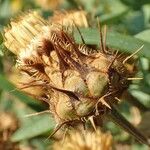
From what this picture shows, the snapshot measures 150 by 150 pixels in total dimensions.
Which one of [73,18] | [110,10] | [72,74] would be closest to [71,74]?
[72,74]

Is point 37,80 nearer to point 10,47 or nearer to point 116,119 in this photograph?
point 10,47

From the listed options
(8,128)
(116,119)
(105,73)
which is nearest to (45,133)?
(8,128)

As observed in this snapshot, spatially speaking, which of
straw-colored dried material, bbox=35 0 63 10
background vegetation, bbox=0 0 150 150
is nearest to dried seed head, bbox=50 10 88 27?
background vegetation, bbox=0 0 150 150

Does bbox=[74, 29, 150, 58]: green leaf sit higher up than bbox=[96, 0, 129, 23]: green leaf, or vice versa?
bbox=[74, 29, 150, 58]: green leaf

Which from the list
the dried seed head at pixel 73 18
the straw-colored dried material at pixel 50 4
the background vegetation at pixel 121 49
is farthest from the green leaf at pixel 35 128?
the straw-colored dried material at pixel 50 4

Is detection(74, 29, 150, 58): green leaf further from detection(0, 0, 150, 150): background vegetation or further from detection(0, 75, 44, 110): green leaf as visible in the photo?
detection(0, 75, 44, 110): green leaf

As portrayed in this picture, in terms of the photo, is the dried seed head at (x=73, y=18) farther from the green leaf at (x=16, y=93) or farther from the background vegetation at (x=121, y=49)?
the green leaf at (x=16, y=93)

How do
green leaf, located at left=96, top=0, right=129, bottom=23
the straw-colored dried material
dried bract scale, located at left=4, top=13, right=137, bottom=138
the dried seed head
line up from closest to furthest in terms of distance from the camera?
dried bract scale, located at left=4, top=13, right=137, bottom=138
the dried seed head
green leaf, located at left=96, top=0, right=129, bottom=23
the straw-colored dried material

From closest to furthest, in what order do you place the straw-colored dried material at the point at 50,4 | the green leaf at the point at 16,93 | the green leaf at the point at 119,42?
the green leaf at the point at 119,42 < the green leaf at the point at 16,93 < the straw-colored dried material at the point at 50,4
